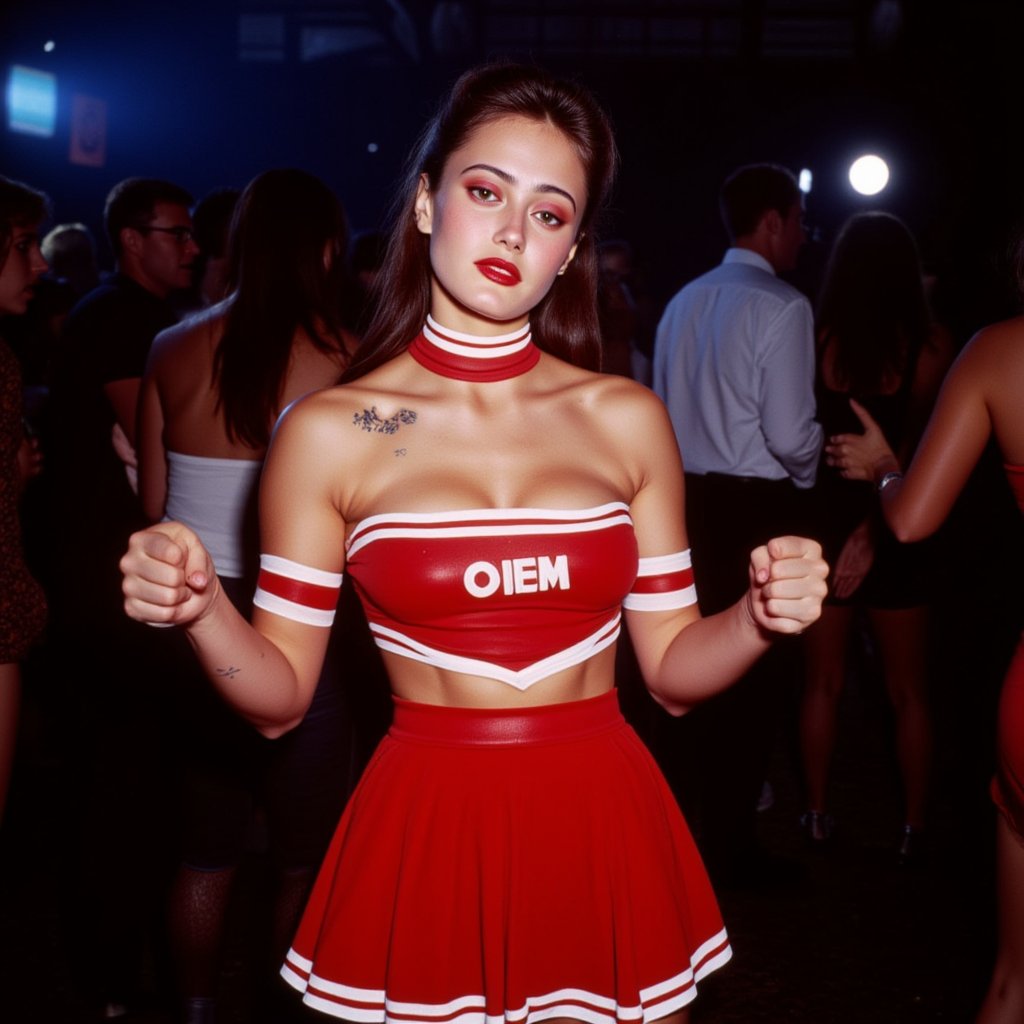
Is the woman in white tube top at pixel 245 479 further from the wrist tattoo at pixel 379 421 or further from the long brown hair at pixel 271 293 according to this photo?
the wrist tattoo at pixel 379 421

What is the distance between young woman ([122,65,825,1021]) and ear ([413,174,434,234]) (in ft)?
0.07

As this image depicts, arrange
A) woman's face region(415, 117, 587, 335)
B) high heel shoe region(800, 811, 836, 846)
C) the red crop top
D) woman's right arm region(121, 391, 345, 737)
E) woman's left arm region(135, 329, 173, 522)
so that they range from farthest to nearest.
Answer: high heel shoe region(800, 811, 836, 846), woman's left arm region(135, 329, 173, 522), woman's face region(415, 117, 587, 335), the red crop top, woman's right arm region(121, 391, 345, 737)

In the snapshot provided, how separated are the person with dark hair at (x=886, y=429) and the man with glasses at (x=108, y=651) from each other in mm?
2062

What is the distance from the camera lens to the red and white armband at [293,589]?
1.65 metres

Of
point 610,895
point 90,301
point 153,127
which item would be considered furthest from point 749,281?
point 153,127

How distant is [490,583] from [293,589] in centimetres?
28

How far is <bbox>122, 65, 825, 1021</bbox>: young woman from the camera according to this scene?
1.60 metres

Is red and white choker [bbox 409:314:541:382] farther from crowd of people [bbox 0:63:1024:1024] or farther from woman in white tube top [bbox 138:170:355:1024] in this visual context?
woman in white tube top [bbox 138:170:355:1024]

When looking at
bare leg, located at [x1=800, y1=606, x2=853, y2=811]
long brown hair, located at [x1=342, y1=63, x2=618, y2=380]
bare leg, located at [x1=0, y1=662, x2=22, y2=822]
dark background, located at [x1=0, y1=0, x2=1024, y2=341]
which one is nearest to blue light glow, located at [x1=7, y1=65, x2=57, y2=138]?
dark background, located at [x1=0, y1=0, x2=1024, y2=341]

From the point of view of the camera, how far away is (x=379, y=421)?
5.65 feet

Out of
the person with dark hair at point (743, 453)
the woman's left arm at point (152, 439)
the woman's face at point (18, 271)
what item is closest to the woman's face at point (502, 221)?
the woman's left arm at point (152, 439)

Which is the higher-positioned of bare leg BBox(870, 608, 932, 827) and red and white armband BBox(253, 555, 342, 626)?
red and white armband BBox(253, 555, 342, 626)

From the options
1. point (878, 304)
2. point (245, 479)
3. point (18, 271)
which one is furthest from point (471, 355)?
point (878, 304)

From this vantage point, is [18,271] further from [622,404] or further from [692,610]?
[692,610]
